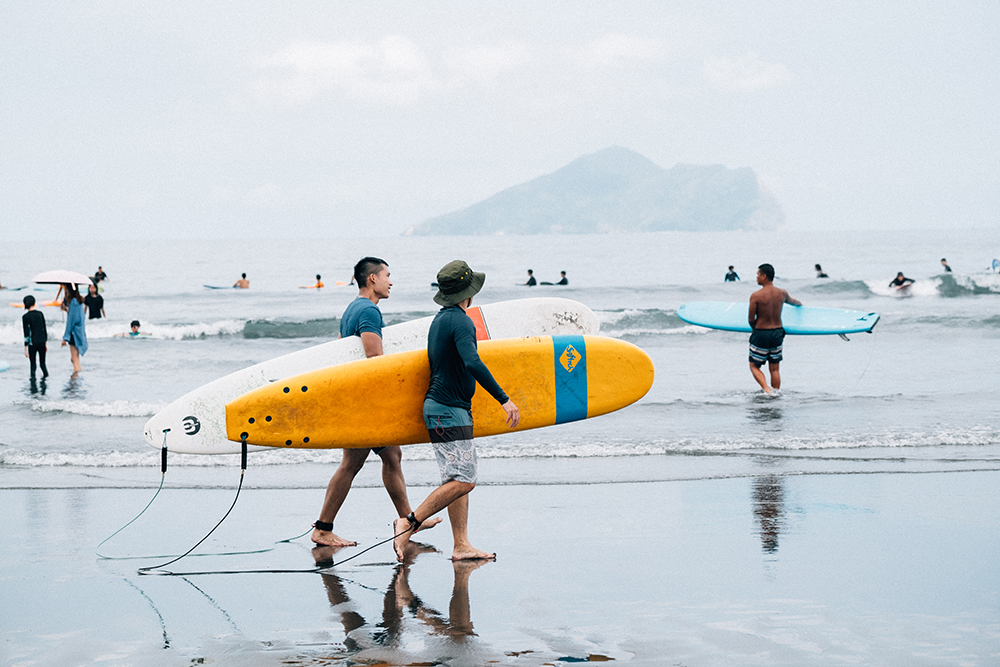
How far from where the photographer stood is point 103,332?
880 inches

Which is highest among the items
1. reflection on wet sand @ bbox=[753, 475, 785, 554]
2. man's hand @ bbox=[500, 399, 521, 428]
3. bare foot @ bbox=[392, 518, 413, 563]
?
man's hand @ bbox=[500, 399, 521, 428]

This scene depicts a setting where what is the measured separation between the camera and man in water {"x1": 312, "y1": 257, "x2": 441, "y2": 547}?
15.5 feet

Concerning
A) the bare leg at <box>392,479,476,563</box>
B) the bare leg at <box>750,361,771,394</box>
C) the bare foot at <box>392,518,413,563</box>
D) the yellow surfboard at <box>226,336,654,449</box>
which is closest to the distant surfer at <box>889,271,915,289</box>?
the bare leg at <box>750,361,771,394</box>

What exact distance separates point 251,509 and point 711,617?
3.22 metres

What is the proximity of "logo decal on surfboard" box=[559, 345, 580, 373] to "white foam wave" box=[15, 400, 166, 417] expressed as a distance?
21.6 ft

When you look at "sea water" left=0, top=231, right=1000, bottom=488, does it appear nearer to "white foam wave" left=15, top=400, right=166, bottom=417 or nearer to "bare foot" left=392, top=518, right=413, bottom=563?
"white foam wave" left=15, top=400, right=166, bottom=417

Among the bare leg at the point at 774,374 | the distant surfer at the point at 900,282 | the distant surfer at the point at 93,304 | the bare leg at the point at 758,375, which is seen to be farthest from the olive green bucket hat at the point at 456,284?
the distant surfer at the point at 900,282

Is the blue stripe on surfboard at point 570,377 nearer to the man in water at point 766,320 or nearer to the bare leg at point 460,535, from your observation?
the bare leg at point 460,535

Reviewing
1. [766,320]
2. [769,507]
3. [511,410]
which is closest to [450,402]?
[511,410]

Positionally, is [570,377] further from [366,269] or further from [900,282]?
[900,282]

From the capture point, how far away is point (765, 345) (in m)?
10.8

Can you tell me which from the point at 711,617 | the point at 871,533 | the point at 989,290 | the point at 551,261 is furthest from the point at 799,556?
the point at 551,261

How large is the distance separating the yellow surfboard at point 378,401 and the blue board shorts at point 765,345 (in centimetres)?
624

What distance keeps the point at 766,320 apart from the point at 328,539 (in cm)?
729
